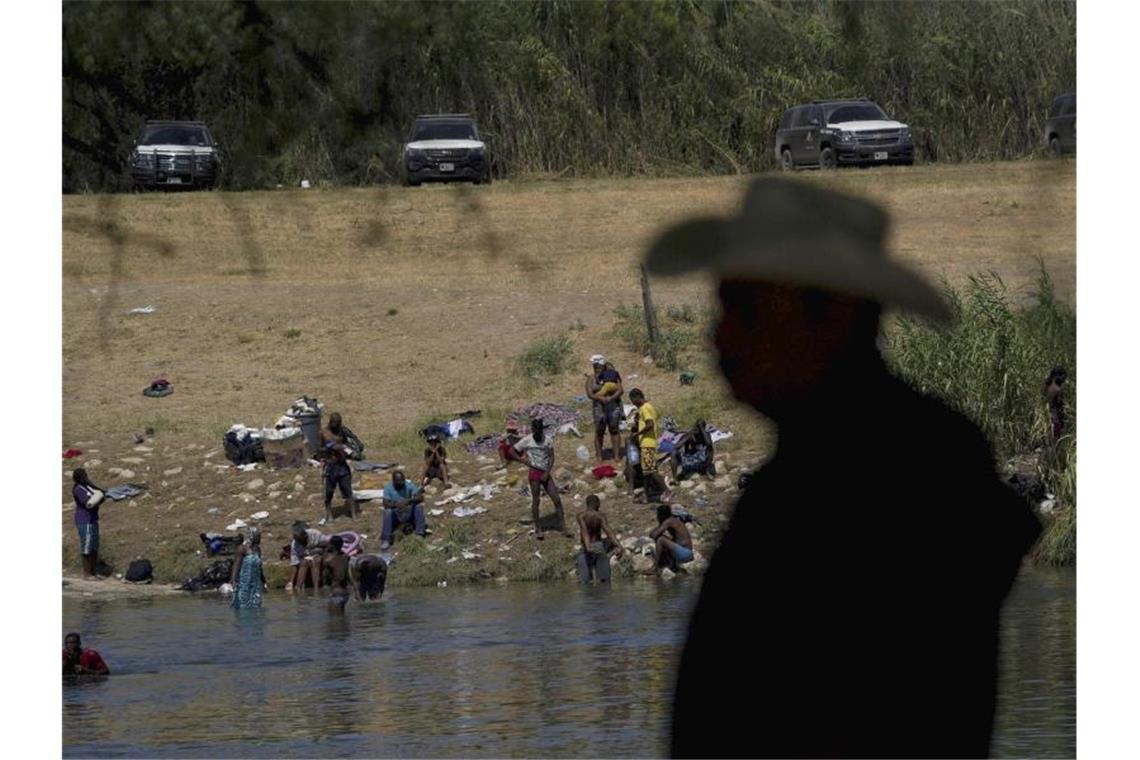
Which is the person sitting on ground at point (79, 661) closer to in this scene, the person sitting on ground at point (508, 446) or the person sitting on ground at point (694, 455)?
the person sitting on ground at point (508, 446)

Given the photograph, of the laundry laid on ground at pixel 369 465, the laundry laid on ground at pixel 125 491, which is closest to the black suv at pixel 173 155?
the laundry laid on ground at pixel 125 491

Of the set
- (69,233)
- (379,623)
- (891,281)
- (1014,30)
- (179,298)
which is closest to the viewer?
(891,281)

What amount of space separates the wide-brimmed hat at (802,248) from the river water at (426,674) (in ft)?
25.4

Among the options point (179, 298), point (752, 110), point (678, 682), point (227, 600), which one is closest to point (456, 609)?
point (227, 600)

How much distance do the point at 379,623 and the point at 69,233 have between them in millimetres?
14889

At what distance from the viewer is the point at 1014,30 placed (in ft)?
101

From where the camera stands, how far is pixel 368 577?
1634 centimetres

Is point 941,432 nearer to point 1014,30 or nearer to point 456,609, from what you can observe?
point 456,609

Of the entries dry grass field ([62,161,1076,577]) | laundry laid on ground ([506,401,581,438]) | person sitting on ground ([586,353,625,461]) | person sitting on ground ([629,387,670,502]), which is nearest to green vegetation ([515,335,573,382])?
dry grass field ([62,161,1076,577])

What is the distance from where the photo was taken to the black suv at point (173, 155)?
1150 inches

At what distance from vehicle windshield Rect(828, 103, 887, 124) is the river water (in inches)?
540

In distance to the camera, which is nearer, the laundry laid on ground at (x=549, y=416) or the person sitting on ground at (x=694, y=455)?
the person sitting on ground at (x=694, y=455)

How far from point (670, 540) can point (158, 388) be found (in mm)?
7970

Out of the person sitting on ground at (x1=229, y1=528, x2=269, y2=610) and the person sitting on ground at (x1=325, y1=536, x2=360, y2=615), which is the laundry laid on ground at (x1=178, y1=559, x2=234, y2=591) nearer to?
the person sitting on ground at (x1=229, y1=528, x2=269, y2=610)
